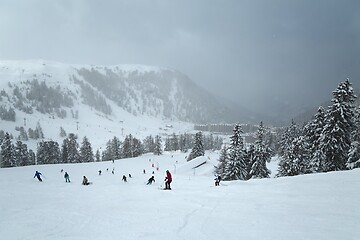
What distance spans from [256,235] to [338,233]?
2.46 metres

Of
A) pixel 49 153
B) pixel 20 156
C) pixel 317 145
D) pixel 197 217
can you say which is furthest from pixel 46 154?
pixel 197 217

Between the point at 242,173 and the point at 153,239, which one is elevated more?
the point at 153,239

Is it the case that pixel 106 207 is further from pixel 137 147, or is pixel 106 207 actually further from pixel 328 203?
pixel 137 147

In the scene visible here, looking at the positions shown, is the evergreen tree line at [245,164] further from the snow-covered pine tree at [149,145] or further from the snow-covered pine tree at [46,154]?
the snow-covered pine tree at [149,145]

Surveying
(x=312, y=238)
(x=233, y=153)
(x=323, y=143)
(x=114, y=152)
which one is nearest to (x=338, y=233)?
(x=312, y=238)

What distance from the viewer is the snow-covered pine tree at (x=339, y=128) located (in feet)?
87.9

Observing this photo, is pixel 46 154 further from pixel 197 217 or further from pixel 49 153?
pixel 197 217

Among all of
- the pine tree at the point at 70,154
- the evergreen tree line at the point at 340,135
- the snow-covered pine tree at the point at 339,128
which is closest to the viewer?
the evergreen tree line at the point at 340,135

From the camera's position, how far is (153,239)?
298 inches

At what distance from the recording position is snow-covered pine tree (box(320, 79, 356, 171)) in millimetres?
26797

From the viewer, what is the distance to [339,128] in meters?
26.8

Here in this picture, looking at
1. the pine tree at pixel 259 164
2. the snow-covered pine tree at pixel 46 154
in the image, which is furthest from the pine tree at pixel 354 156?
the snow-covered pine tree at pixel 46 154

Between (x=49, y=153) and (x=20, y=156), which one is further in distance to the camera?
(x=49, y=153)

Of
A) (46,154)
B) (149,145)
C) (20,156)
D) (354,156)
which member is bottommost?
(149,145)
